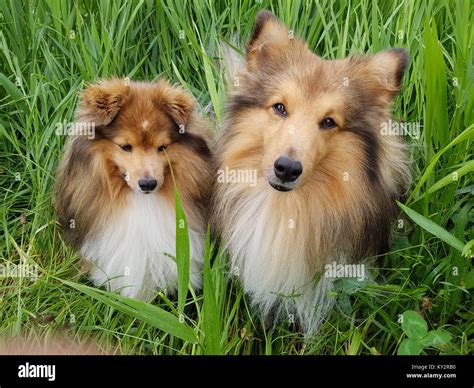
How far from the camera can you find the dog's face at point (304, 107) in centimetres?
182

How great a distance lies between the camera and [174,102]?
Result: 6.36ft

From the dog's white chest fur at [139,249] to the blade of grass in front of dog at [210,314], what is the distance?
10.8 inches

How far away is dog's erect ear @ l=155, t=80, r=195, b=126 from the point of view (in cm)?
194

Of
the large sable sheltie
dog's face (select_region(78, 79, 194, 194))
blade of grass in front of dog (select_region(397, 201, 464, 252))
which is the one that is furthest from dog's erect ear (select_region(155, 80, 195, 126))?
blade of grass in front of dog (select_region(397, 201, 464, 252))

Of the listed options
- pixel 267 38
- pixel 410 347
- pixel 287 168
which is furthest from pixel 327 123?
pixel 410 347

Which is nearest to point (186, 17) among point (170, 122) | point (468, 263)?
point (170, 122)

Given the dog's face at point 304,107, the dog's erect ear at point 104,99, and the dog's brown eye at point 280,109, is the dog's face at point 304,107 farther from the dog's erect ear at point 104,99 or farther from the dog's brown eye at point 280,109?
the dog's erect ear at point 104,99

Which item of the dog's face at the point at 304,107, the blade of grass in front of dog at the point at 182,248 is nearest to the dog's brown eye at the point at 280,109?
the dog's face at the point at 304,107

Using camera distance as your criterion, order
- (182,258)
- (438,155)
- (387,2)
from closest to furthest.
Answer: (182,258) → (438,155) → (387,2)

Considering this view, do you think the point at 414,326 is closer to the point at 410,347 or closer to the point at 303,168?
the point at 410,347

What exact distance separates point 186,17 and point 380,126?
61cm

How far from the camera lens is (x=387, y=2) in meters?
2.04
